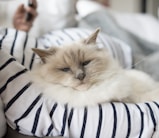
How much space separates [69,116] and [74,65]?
14cm

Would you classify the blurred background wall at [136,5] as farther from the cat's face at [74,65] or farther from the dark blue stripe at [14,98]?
the dark blue stripe at [14,98]

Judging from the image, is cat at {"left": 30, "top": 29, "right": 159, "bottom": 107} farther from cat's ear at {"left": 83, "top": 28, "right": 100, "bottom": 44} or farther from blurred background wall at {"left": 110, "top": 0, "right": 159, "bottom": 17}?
blurred background wall at {"left": 110, "top": 0, "right": 159, "bottom": 17}

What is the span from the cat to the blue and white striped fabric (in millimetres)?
28

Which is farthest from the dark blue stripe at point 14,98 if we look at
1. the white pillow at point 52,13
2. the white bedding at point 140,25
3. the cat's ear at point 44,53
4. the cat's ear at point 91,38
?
the white bedding at point 140,25

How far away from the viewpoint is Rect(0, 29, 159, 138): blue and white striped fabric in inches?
30.9

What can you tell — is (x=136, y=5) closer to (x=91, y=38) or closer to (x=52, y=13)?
(x=52, y=13)

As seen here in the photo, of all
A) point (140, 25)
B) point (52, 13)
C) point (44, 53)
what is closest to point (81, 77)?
point (44, 53)

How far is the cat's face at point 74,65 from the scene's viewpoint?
82cm

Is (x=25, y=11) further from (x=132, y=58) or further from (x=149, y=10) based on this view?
(x=149, y=10)

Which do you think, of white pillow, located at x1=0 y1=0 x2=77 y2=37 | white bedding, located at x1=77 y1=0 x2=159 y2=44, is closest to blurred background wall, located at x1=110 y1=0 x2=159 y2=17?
white bedding, located at x1=77 y1=0 x2=159 y2=44

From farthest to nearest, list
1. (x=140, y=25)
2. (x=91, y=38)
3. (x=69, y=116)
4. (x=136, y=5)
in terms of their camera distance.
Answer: (x=136, y=5), (x=140, y=25), (x=91, y=38), (x=69, y=116)

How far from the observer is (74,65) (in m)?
0.84

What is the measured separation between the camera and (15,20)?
1476 millimetres

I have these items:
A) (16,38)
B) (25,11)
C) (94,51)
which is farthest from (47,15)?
(94,51)
